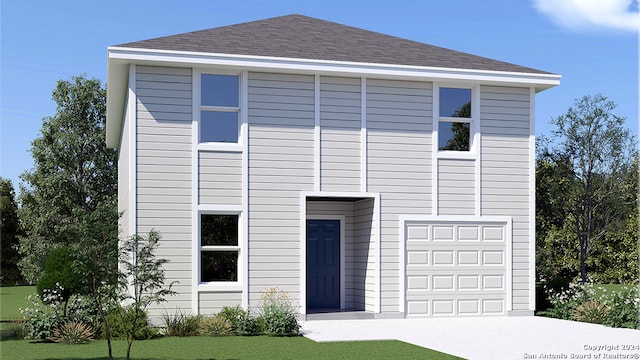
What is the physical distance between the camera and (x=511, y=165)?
63.0ft

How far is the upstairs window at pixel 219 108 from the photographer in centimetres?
1738

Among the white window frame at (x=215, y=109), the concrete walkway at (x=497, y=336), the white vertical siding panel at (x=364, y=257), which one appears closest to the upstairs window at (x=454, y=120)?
the white vertical siding panel at (x=364, y=257)

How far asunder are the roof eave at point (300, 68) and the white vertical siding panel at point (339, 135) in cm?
48

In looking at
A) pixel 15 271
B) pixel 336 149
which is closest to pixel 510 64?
pixel 336 149

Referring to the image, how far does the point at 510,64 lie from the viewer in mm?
19734

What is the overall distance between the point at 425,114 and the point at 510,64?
9.34 feet

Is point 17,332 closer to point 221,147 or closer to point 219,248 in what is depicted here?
point 219,248

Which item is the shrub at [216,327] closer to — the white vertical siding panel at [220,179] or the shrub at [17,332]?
the white vertical siding panel at [220,179]

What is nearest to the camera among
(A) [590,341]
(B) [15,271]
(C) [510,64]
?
(A) [590,341]

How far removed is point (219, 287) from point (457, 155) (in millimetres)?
6409

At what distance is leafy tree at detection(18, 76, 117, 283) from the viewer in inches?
1454

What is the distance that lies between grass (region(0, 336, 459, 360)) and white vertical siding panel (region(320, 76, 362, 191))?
4.48 meters

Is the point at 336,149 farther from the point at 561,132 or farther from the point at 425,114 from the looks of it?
the point at 561,132

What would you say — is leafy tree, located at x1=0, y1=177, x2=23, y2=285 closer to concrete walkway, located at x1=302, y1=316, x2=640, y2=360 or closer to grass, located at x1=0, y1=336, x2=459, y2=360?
concrete walkway, located at x1=302, y1=316, x2=640, y2=360
